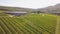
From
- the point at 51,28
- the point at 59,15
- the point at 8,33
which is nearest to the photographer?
the point at 8,33

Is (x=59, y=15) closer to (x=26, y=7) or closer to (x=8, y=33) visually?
(x=26, y=7)

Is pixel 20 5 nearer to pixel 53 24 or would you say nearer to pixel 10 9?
pixel 10 9

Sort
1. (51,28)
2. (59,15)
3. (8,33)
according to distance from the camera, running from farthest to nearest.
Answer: (59,15), (51,28), (8,33)

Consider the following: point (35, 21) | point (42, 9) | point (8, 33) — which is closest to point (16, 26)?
point (8, 33)

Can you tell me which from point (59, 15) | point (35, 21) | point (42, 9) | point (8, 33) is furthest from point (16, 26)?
point (59, 15)

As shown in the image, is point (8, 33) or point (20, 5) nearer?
point (8, 33)

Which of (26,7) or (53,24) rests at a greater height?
(26,7)

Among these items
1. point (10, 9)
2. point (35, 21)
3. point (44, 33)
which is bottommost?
point (44, 33)
